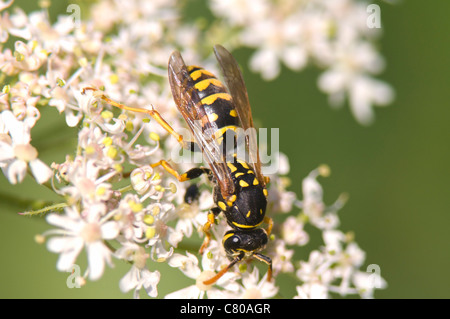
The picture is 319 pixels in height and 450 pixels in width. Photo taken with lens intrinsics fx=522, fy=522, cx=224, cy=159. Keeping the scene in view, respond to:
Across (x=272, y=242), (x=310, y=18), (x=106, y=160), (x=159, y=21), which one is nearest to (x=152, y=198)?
(x=106, y=160)

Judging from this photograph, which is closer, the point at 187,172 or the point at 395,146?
the point at 187,172

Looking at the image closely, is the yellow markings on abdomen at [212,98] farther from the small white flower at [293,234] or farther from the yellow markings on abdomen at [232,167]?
the small white flower at [293,234]

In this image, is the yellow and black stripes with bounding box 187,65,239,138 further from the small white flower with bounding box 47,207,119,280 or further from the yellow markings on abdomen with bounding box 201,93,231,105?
the small white flower with bounding box 47,207,119,280

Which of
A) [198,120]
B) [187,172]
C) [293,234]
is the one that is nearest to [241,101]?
[198,120]

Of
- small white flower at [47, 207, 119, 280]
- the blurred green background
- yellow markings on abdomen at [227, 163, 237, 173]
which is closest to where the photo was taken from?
small white flower at [47, 207, 119, 280]

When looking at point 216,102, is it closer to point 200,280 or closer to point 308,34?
point 200,280

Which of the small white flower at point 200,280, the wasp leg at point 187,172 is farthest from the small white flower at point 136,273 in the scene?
the wasp leg at point 187,172

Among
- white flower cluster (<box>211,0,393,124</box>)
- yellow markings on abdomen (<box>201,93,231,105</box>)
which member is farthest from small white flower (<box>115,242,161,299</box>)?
white flower cluster (<box>211,0,393,124</box>)
